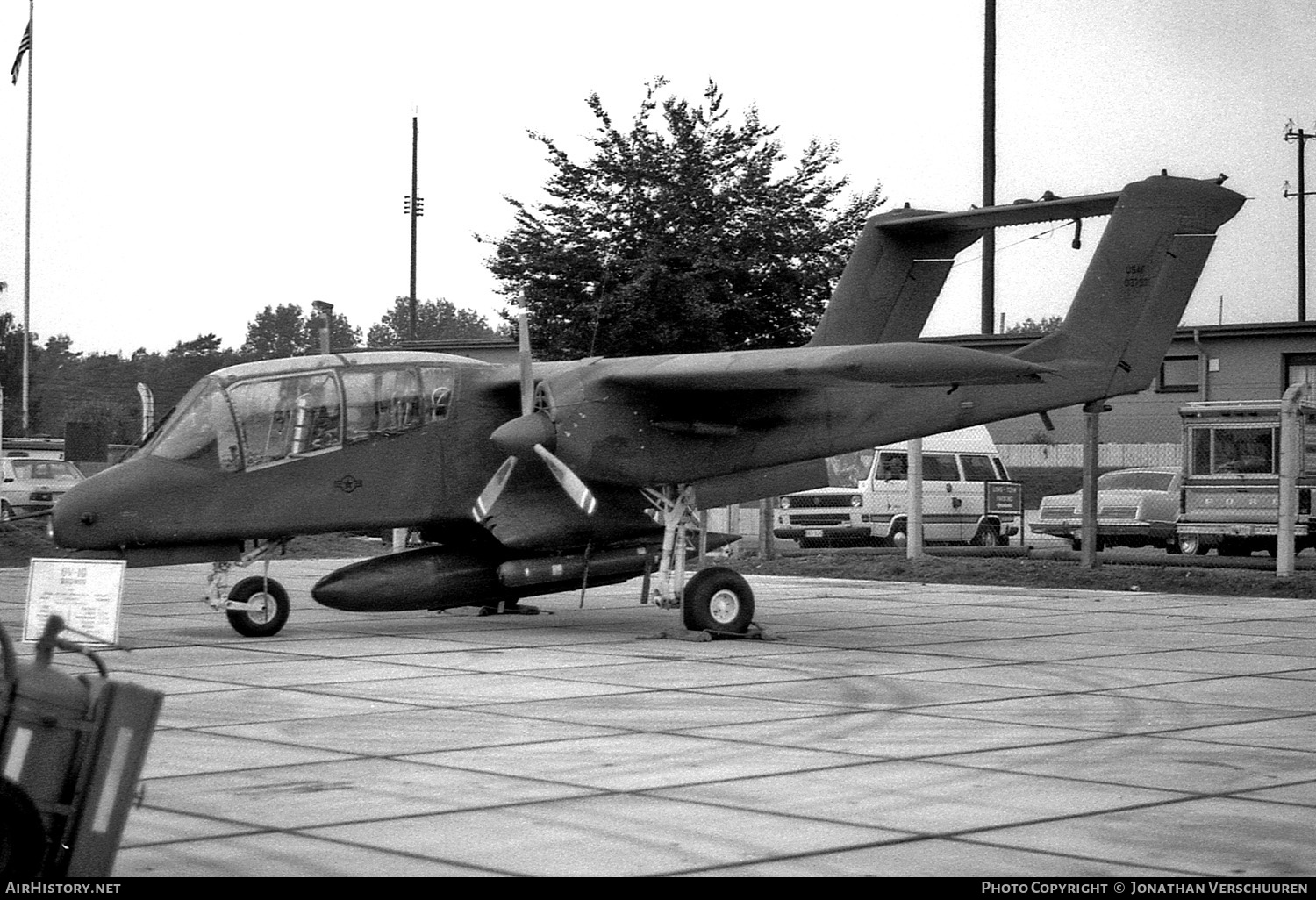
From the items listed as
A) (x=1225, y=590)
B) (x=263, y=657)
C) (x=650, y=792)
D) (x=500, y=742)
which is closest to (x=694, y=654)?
(x=263, y=657)

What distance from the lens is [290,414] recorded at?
51.0 ft

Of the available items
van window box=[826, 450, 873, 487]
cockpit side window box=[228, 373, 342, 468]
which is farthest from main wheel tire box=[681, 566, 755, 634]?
van window box=[826, 450, 873, 487]

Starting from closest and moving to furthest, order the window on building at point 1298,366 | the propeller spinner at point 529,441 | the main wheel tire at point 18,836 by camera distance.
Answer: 1. the main wheel tire at point 18,836
2. the propeller spinner at point 529,441
3. the window on building at point 1298,366

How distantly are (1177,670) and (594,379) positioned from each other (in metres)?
6.16

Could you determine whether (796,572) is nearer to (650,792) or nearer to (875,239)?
(875,239)

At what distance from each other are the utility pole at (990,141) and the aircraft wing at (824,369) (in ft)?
42.2

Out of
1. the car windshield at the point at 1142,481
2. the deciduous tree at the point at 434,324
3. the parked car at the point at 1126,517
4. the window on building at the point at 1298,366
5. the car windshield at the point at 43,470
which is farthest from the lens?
the deciduous tree at the point at 434,324

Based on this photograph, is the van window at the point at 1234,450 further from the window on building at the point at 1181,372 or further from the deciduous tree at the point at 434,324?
the deciduous tree at the point at 434,324

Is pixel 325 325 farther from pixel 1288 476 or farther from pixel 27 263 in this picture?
pixel 27 263

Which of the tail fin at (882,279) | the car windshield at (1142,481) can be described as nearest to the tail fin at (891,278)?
the tail fin at (882,279)

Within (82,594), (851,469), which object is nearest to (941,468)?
(851,469)

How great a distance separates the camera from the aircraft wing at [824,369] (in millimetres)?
13734

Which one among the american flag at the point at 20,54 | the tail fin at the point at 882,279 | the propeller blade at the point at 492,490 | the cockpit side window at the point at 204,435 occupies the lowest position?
the propeller blade at the point at 492,490

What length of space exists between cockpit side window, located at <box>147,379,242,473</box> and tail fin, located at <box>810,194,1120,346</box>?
6508 millimetres
